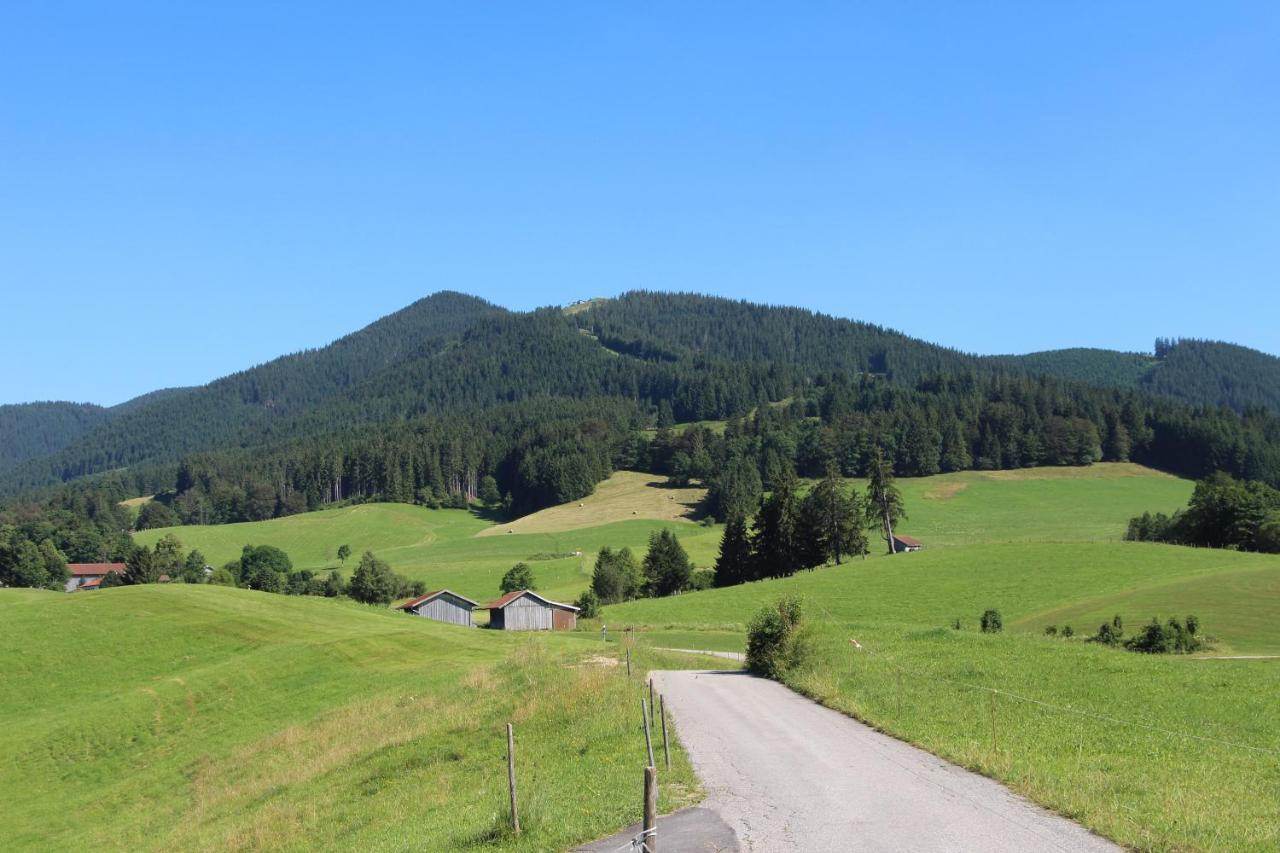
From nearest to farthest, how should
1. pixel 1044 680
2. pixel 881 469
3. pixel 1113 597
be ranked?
pixel 1044 680 → pixel 1113 597 → pixel 881 469

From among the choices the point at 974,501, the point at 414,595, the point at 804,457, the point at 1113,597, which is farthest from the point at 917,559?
the point at 804,457

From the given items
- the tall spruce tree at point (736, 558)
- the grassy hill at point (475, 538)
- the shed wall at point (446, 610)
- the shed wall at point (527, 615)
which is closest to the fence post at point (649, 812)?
the shed wall at point (527, 615)

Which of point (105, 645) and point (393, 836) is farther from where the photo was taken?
point (105, 645)

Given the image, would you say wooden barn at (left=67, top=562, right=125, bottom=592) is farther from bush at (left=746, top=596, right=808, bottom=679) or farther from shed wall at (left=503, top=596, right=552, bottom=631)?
bush at (left=746, top=596, right=808, bottom=679)

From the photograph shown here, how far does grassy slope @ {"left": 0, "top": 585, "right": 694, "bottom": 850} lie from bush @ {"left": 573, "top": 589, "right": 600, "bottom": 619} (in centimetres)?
2992

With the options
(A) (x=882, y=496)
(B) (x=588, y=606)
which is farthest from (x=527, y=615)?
(A) (x=882, y=496)

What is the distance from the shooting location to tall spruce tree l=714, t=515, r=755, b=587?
112125mm

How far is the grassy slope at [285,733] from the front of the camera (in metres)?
22.8

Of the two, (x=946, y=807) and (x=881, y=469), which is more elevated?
(x=881, y=469)

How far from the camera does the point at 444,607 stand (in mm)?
103062

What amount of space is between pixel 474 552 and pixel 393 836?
431 feet

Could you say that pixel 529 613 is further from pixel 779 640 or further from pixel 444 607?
pixel 779 640

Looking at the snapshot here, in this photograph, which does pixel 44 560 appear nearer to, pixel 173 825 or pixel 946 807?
pixel 173 825

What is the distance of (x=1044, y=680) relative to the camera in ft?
117
